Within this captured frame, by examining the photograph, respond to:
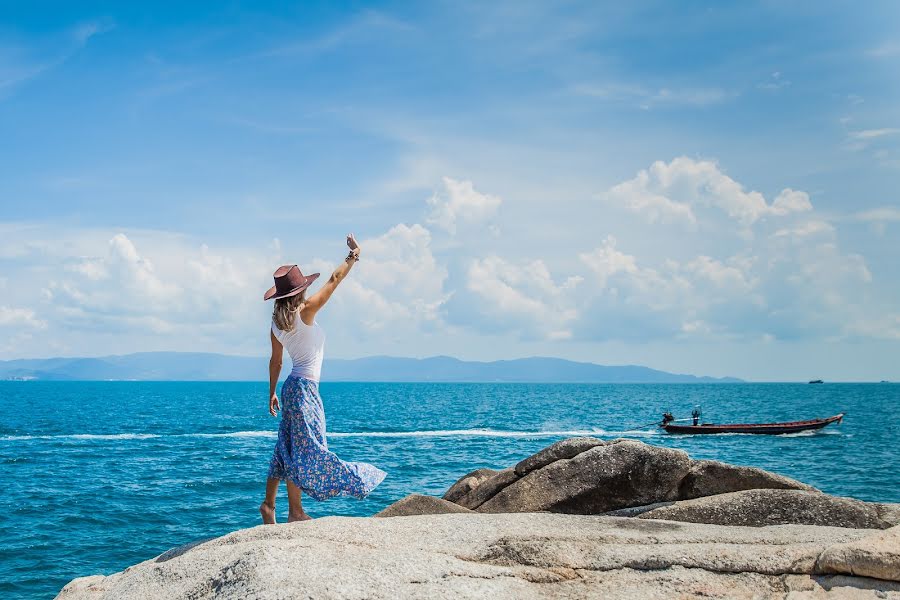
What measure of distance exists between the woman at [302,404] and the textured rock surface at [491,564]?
608 millimetres

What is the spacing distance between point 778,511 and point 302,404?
199 inches

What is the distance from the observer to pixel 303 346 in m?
7.60

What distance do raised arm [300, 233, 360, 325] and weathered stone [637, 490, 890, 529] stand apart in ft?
13.9

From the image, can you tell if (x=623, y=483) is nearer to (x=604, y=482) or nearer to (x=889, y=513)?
(x=604, y=482)

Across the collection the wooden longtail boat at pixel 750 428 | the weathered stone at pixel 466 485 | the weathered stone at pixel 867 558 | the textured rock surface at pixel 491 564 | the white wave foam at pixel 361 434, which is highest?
the weathered stone at pixel 867 558

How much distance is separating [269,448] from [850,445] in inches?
1365

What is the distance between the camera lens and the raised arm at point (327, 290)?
7.50 m

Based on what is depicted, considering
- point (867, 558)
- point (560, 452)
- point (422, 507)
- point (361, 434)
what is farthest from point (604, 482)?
point (361, 434)

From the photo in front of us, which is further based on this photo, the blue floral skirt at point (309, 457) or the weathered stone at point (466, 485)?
the weathered stone at point (466, 485)

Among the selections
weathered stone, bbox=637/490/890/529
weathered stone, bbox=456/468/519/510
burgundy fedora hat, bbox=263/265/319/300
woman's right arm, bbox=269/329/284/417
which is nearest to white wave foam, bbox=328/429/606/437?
weathered stone, bbox=456/468/519/510

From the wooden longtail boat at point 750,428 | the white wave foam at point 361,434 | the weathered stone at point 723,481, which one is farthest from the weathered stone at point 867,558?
the wooden longtail boat at point 750,428

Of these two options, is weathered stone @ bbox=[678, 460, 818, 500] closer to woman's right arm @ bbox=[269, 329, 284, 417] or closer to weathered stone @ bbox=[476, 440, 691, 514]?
weathered stone @ bbox=[476, 440, 691, 514]

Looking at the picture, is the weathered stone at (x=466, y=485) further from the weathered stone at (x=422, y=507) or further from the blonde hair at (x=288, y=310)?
the blonde hair at (x=288, y=310)

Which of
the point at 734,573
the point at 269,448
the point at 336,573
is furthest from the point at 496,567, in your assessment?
the point at 269,448
